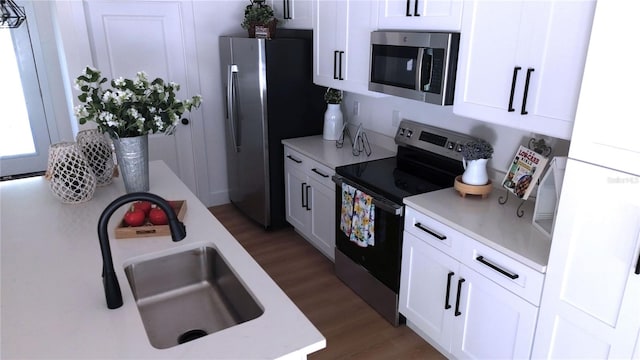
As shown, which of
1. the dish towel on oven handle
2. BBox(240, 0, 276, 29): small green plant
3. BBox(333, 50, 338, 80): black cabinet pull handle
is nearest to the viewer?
the dish towel on oven handle

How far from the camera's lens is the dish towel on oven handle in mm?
2557

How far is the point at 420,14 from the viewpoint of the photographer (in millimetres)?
2289

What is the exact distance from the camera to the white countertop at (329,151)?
10.0 ft

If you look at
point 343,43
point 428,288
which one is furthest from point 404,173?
point 343,43

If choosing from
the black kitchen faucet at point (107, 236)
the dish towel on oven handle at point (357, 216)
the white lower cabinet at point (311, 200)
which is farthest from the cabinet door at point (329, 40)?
the black kitchen faucet at point (107, 236)

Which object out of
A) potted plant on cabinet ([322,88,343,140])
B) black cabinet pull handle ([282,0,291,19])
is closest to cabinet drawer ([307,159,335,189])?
potted plant on cabinet ([322,88,343,140])

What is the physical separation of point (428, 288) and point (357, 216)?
609 millimetres

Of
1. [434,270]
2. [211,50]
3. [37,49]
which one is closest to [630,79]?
[434,270]

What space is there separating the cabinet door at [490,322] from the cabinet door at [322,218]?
121 cm

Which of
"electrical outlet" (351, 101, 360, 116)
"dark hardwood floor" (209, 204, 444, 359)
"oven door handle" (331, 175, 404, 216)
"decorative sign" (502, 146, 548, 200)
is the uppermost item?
"electrical outlet" (351, 101, 360, 116)

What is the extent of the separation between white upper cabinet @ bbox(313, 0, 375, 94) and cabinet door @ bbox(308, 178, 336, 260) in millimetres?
751

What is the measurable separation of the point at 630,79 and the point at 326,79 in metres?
2.18

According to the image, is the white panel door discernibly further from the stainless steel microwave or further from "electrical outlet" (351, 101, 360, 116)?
the stainless steel microwave

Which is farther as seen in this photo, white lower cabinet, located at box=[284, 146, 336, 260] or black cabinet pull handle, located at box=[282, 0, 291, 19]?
black cabinet pull handle, located at box=[282, 0, 291, 19]
